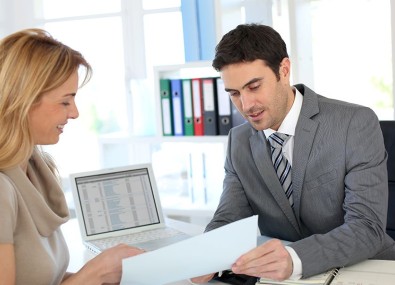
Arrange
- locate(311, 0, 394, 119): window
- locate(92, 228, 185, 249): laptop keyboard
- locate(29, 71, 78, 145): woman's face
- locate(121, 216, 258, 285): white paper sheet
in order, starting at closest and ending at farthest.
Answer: locate(121, 216, 258, 285): white paper sheet → locate(29, 71, 78, 145): woman's face → locate(92, 228, 185, 249): laptop keyboard → locate(311, 0, 394, 119): window

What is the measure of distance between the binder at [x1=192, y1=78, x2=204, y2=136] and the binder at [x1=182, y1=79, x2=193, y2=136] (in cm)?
2

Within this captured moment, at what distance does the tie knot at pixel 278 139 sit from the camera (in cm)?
183

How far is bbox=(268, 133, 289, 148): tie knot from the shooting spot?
71.9 inches

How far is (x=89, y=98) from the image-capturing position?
382 centimetres

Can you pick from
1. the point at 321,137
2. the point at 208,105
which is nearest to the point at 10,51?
the point at 321,137

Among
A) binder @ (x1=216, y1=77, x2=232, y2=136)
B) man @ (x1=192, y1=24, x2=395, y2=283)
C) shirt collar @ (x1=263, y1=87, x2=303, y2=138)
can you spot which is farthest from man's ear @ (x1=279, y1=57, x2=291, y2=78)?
binder @ (x1=216, y1=77, x2=232, y2=136)

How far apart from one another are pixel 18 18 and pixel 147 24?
0.88m

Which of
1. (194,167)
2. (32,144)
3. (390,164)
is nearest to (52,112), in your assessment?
(32,144)

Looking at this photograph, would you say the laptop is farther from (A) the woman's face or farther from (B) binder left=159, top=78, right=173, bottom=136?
(B) binder left=159, top=78, right=173, bottom=136

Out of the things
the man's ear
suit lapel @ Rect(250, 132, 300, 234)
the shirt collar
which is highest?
the man's ear

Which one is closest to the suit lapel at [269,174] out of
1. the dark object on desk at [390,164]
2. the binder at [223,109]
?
the dark object on desk at [390,164]

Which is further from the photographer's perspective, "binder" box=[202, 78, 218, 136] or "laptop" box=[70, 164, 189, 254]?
"binder" box=[202, 78, 218, 136]

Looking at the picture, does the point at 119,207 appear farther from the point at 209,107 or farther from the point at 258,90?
the point at 209,107

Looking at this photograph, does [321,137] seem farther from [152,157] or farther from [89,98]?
[89,98]
